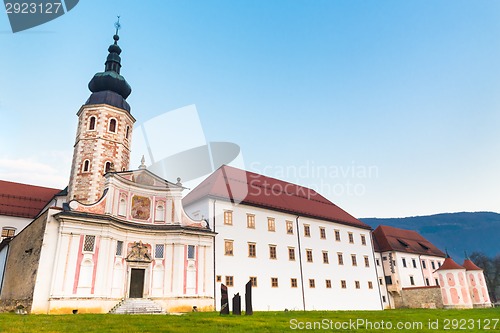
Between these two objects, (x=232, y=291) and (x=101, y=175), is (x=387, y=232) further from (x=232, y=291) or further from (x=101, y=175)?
(x=101, y=175)

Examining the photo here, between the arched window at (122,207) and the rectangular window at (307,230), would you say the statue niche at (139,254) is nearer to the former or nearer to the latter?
the arched window at (122,207)

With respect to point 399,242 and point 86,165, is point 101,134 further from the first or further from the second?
point 399,242

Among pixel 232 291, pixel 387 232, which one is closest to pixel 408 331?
pixel 232 291

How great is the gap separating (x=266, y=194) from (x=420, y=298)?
78.8 feet

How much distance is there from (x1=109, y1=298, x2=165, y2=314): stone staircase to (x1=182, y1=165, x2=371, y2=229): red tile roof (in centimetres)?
1000

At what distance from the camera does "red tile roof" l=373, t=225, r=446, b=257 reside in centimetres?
4919

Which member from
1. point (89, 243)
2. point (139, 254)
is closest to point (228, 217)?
point (139, 254)

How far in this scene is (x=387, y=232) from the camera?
52000mm

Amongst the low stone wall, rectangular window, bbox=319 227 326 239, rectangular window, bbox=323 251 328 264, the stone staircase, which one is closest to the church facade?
the stone staircase

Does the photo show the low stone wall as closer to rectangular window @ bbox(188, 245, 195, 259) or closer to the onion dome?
rectangular window @ bbox(188, 245, 195, 259)

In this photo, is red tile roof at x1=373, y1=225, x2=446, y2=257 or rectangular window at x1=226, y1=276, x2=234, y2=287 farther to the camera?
red tile roof at x1=373, y1=225, x2=446, y2=257

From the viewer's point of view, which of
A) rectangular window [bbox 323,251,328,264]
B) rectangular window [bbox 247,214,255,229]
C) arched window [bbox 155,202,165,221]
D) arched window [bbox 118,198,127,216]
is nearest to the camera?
arched window [bbox 118,198,127,216]

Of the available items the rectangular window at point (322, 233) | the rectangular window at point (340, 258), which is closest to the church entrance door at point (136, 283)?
the rectangular window at point (322, 233)

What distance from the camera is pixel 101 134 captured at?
98.6ft
